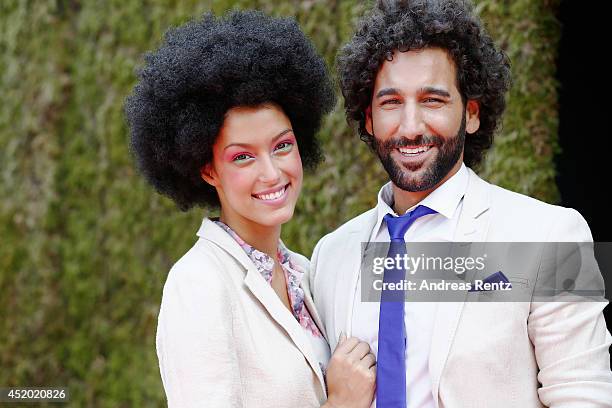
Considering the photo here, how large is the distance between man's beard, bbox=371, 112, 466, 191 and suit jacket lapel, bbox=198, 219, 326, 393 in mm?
553

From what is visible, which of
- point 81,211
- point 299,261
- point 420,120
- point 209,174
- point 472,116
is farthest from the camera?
point 81,211

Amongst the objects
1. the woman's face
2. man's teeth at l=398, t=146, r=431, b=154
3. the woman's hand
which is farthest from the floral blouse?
man's teeth at l=398, t=146, r=431, b=154

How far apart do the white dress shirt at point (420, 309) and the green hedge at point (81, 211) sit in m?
2.02

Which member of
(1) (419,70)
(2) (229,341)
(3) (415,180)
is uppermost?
(1) (419,70)

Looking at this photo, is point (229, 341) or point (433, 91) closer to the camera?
point (229, 341)

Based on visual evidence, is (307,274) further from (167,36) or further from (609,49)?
(609,49)

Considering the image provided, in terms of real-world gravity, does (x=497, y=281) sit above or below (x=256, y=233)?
below

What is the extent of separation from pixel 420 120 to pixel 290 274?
28.7 inches

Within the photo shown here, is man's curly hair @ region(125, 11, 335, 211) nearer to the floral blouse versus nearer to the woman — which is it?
the woman

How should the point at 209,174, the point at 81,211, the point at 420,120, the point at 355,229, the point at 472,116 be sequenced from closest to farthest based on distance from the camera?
the point at 420,120, the point at 209,174, the point at 472,116, the point at 355,229, the point at 81,211

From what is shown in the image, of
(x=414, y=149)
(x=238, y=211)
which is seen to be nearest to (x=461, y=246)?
(x=414, y=149)

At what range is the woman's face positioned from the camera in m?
2.95

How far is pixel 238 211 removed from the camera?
3.03 m

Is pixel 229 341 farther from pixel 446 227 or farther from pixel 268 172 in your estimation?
pixel 446 227
